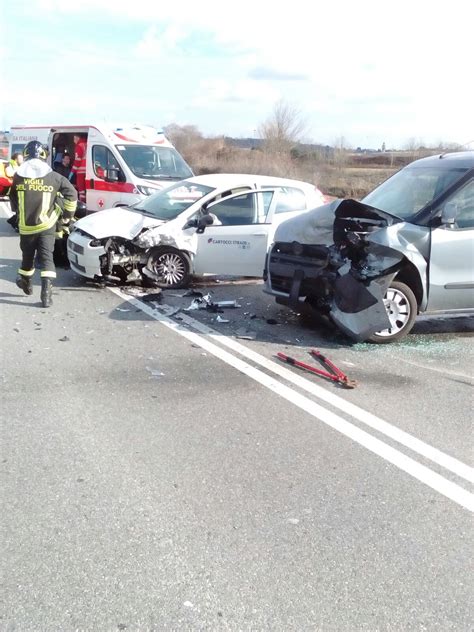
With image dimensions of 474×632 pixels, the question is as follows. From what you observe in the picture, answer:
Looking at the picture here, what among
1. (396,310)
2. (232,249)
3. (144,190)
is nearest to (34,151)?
(232,249)

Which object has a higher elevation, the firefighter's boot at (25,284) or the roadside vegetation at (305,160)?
the roadside vegetation at (305,160)

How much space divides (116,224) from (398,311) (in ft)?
13.6

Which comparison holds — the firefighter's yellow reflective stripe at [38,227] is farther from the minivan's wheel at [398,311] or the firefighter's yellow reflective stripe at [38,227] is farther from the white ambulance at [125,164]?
the white ambulance at [125,164]

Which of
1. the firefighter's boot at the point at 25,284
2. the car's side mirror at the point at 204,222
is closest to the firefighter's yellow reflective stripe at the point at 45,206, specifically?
the firefighter's boot at the point at 25,284

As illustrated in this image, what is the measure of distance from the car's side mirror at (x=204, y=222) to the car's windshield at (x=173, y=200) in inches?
18.9

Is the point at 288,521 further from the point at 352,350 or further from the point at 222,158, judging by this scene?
the point at 222,158

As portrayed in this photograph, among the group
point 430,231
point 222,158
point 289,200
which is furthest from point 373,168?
point 430,231

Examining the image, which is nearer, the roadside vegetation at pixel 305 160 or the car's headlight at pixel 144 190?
the car's headlight at pixel 144 190

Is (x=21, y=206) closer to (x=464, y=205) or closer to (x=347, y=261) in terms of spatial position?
(x=347, y=261)

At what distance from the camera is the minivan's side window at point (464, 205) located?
6.61 metres

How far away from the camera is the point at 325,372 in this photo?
5637 mm


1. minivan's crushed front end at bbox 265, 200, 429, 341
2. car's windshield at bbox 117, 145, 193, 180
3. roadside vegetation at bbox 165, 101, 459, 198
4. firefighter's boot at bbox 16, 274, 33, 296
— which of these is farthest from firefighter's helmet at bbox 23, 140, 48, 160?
roadside vegetation at bbox 165, 101, 459, 198

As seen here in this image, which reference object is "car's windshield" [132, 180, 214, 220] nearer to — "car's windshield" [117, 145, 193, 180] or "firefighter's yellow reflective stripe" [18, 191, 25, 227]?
"firefighter's yellow reflective stripe" [18, 191, 25, 227]

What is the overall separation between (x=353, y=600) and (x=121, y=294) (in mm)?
6285
